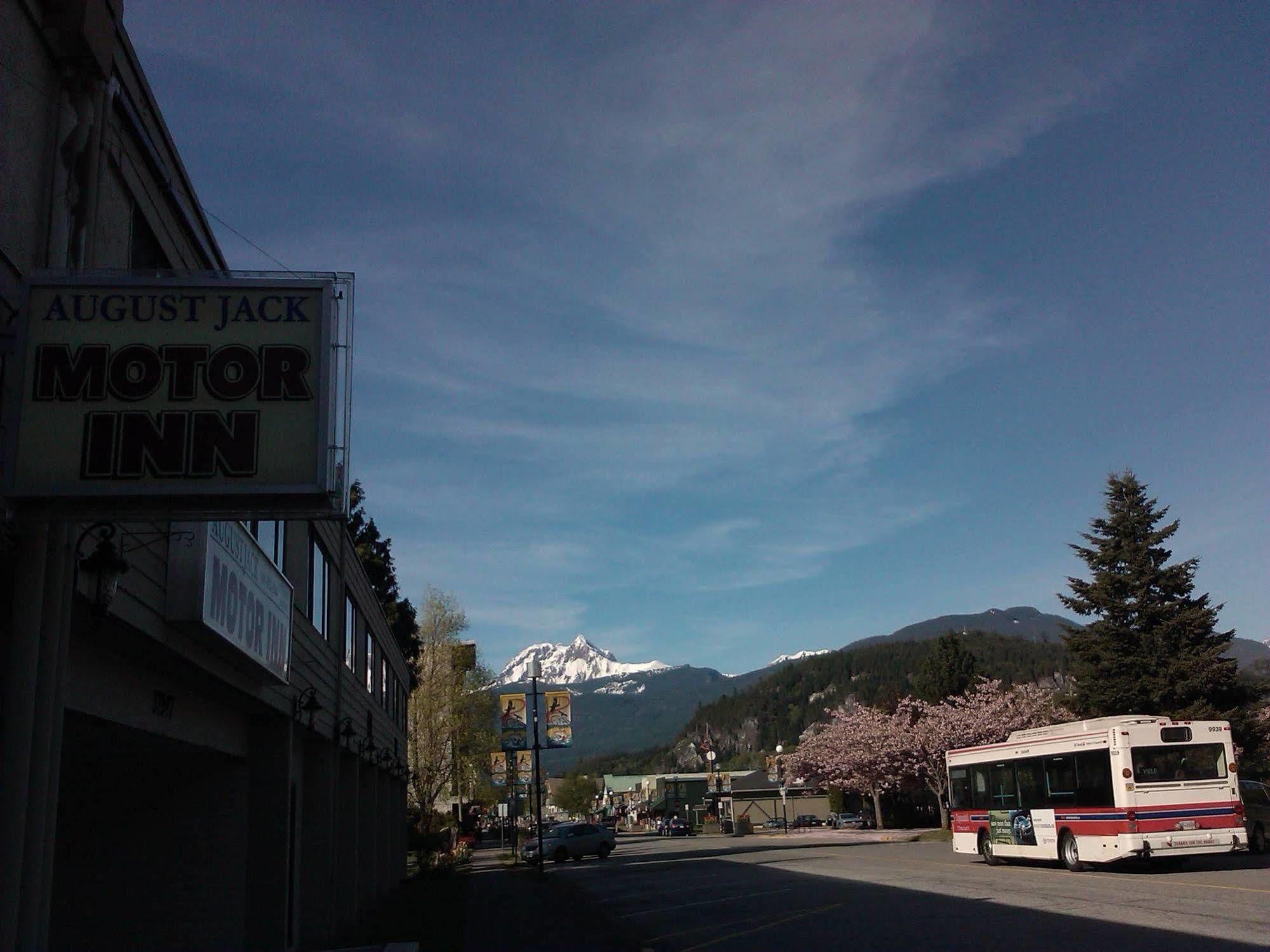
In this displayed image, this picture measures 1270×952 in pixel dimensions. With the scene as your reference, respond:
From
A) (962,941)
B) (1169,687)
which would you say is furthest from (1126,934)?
(1169,687)

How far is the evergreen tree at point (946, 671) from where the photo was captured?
65.4 meters

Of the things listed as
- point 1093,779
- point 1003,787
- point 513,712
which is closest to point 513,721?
→ point 513,712

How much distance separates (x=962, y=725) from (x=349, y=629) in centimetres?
4188

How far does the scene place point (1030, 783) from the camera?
80.2 ft

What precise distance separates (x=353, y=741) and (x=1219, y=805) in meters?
16.9

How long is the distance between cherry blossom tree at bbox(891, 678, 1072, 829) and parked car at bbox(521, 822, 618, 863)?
17350 millimetres

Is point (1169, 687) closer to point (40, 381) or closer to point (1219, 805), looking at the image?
point (1219, 805)

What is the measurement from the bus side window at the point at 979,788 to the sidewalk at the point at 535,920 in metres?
10.1

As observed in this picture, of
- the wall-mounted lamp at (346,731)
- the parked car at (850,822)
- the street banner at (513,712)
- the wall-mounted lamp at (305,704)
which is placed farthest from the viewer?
the parked car at (850,822)

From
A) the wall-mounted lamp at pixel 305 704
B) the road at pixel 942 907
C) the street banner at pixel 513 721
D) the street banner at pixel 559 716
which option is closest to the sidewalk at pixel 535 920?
the road at pixel 942 907

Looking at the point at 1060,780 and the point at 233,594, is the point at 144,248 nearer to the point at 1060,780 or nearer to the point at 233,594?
the point at 233,594

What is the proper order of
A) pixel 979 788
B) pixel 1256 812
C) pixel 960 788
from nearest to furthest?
pixel 1256 812
pixel 979 788
pixel 960 788

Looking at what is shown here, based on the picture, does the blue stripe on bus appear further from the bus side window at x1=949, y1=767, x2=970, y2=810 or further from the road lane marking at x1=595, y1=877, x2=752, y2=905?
the road lane marking at x1=595, y1=877, x2=752, y2=905

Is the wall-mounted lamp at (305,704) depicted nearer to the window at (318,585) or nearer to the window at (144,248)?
the window at (318,585)
